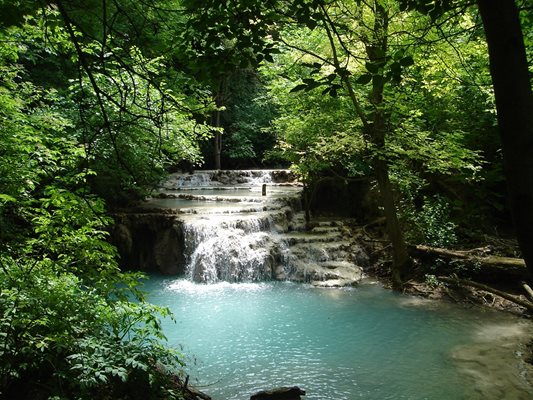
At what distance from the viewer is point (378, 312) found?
25.4 ft

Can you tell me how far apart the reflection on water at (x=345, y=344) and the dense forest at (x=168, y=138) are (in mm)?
1006

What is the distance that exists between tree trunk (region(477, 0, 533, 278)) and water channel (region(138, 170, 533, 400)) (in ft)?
14.3

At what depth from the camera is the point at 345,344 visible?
251 inches

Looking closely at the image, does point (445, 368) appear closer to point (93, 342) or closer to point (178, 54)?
point (93, 342)

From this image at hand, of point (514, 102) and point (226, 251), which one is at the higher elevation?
point (514, 102)

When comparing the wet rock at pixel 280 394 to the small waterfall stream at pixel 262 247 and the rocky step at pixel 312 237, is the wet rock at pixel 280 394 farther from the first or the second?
the rocky step at pixel 312 237

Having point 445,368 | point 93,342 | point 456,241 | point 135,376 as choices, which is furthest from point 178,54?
point 456,241

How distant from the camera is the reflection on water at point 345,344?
498 cm

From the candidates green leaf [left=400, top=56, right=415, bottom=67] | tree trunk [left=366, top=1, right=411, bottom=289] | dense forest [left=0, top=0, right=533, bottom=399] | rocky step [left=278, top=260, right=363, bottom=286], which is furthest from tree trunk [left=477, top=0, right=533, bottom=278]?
rocky step [left=278, top=260, right=363, bottom=286]

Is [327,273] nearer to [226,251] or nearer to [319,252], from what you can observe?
[319,252]

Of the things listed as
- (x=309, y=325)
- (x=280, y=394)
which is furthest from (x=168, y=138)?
(x=309, y=325)

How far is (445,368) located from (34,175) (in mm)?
5719

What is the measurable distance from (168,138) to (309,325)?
5423 mm

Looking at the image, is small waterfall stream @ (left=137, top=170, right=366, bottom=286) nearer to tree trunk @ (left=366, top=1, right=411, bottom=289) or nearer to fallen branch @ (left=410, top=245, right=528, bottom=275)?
tree trunk @ (left=366, top=1, right=411, bottom=289)
